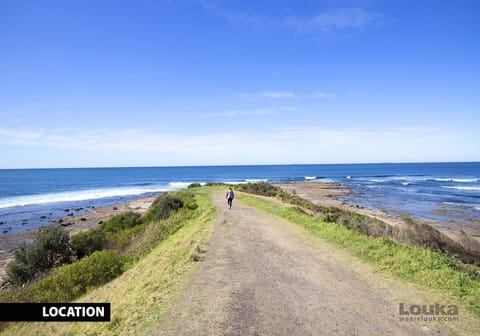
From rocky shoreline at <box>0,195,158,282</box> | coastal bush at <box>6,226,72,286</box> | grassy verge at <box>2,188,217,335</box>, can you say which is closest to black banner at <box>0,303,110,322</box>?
grassy verge at <box>2,188,217,335</box>

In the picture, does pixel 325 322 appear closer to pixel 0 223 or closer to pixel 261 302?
pixel 261 302

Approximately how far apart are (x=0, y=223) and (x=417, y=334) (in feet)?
143

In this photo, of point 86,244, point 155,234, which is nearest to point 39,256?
point 86,244

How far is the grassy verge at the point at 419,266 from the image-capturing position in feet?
23.9

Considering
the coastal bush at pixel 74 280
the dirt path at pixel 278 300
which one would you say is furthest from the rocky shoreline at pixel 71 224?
the dirt path at pixel 278 300

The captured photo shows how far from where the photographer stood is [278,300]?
23.2 feet

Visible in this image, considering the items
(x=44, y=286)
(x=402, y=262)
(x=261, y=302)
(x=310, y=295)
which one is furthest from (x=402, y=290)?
(x=44, y=286)

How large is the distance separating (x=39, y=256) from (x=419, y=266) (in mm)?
20648

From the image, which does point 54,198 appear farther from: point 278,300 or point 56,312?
point 278,300

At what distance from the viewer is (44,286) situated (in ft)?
40.1

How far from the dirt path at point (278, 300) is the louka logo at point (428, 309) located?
234mm

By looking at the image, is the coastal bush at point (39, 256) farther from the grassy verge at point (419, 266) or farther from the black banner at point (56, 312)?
the grassy verge at point (419, 266)

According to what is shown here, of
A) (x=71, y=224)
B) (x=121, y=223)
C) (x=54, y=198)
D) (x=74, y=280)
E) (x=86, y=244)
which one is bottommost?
(x=71, y=224)

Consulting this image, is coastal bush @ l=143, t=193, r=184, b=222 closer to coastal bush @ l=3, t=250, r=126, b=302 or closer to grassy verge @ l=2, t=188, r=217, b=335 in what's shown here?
coastal bush @ l=3, t=250, r=126, b=302
